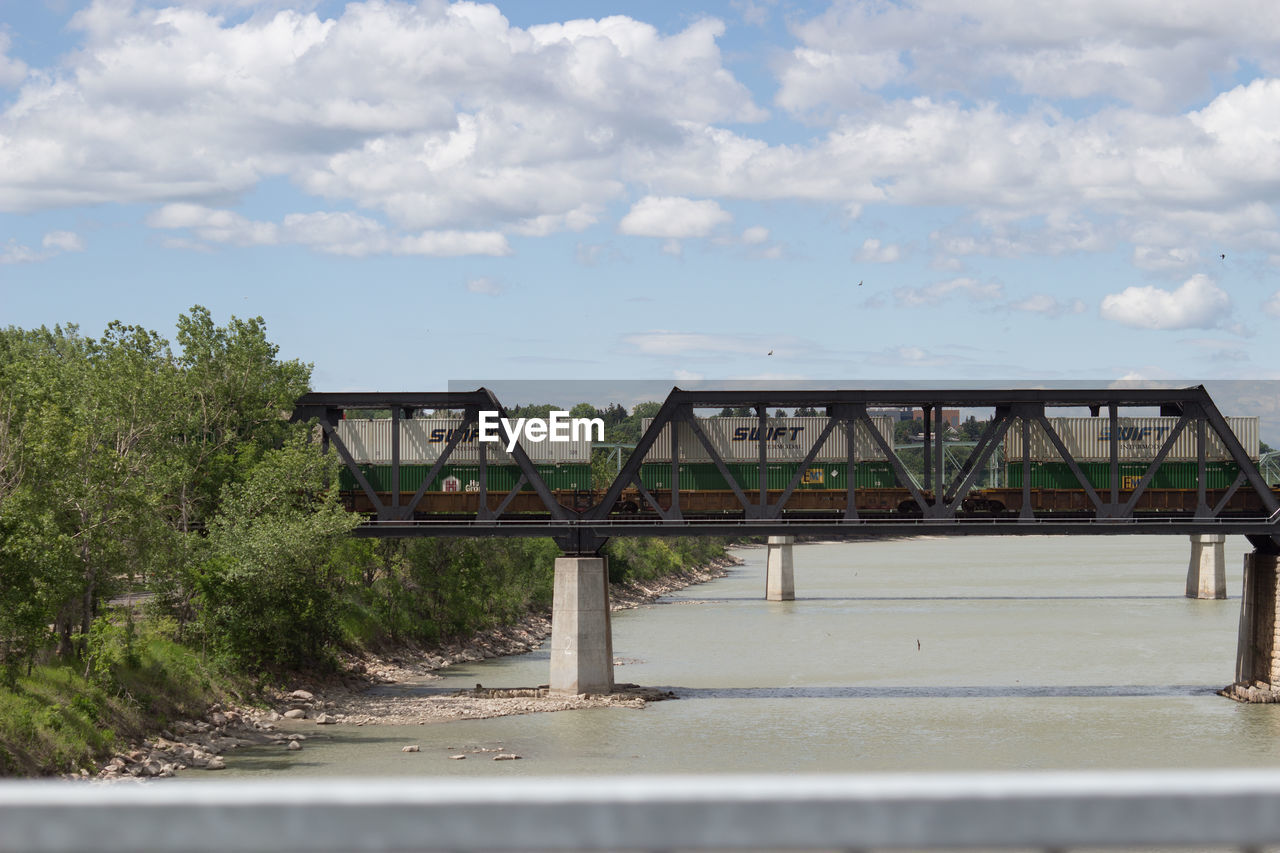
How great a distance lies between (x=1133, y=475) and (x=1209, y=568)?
5181 cm

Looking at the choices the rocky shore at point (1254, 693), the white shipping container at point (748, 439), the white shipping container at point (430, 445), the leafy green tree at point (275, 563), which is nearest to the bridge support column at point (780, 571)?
the white shipping container at point (748, 439)

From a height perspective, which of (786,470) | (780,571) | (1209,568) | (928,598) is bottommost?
(928,598)

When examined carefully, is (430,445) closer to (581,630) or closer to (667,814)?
(581,630)

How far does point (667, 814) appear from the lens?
3410 millimetres

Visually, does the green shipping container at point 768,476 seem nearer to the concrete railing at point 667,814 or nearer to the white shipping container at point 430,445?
the white shipping container at point 430,445

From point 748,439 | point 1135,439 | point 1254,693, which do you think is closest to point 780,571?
point 748,439

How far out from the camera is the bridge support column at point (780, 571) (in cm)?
11694

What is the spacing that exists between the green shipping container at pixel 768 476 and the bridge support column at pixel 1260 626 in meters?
16.5

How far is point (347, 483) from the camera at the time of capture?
69438 millimetres

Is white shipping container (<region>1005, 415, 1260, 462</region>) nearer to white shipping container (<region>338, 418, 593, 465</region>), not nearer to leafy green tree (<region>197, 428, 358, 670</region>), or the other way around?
white shipping container (<region>338, 418, 593, 465</region>)

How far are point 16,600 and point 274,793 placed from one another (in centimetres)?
4152

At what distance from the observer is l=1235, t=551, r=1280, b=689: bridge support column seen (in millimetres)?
60594

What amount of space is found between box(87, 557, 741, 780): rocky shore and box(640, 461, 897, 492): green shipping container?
399 inches

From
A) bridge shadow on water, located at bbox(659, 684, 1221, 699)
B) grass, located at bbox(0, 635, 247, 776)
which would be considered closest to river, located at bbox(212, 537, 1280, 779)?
bridge shadow on water, located at bbox(659, 684, 1221, 699)
